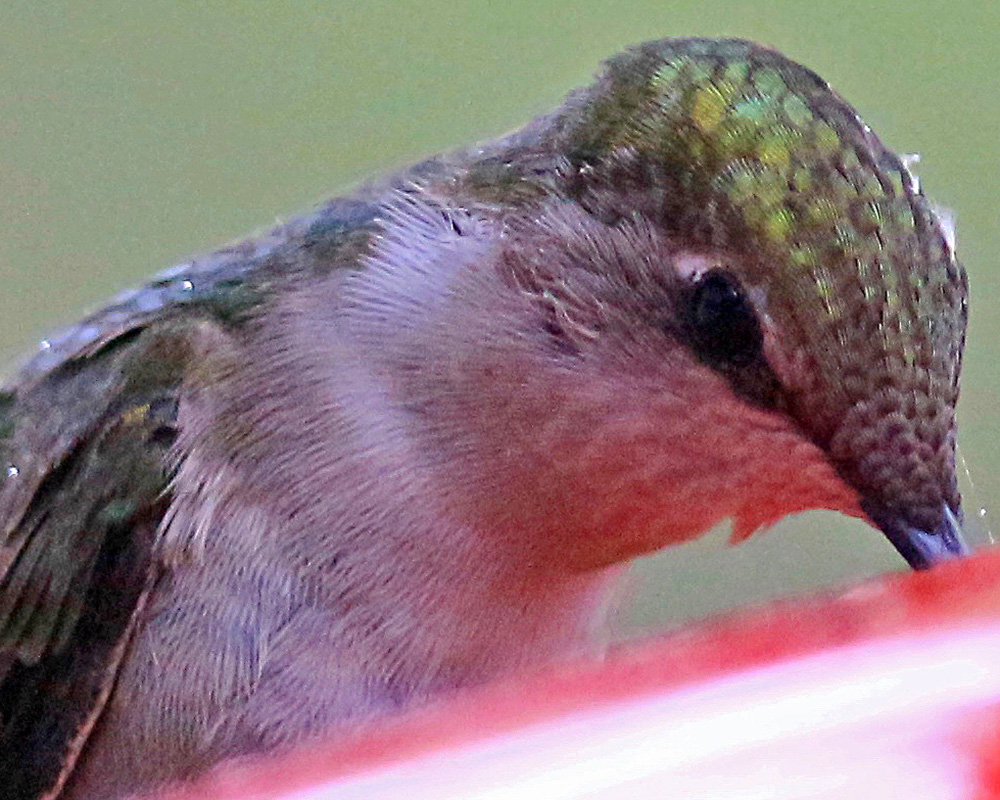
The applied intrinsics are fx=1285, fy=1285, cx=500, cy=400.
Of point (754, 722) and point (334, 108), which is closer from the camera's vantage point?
point (754, 722)

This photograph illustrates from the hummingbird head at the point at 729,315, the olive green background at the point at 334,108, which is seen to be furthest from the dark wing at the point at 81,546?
the olive green background at the point at 334,108

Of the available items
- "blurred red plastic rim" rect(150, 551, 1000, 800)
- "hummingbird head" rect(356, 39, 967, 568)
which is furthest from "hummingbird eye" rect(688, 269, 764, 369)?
"blurred red plastic rim" rect(150, 551, 1000, 800)

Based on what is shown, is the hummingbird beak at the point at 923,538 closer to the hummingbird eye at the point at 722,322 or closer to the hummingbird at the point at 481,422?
the hummingbird at the point at 481,422

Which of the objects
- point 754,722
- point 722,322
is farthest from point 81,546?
point 754,722

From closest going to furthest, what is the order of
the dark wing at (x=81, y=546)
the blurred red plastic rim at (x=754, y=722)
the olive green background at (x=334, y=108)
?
the blurred red plastic rim at (x=754, y=722)
the dark wing at (x=81, y=546)
the olive green background at (x=334, y=108)

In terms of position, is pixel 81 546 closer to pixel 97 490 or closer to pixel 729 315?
pixel 97 490

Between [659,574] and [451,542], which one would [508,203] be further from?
[659,574]

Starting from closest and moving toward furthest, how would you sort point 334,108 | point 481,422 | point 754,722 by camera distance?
point 754,722
point 481,422
point 334,108

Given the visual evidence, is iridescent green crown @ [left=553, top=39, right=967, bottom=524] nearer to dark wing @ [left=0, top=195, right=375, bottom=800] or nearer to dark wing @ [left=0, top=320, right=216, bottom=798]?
dark wing @ [left=0, top=195, right=375, bottom=800]
